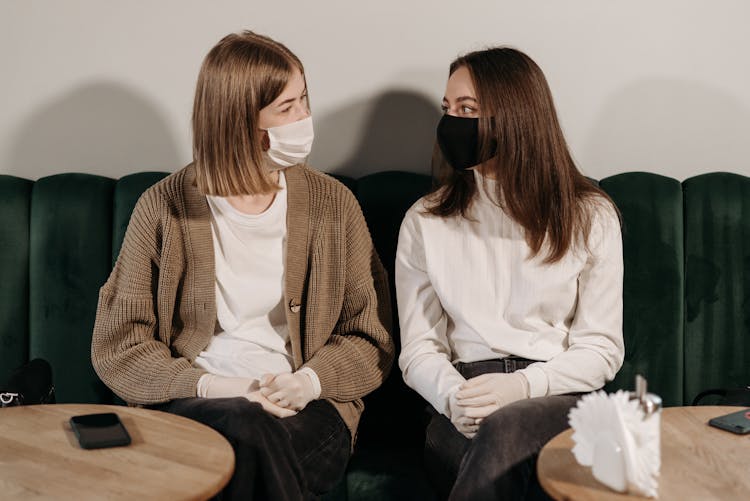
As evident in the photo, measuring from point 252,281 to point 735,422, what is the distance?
1003mm

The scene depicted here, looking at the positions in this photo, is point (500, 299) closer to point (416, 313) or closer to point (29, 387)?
point (416, 313)

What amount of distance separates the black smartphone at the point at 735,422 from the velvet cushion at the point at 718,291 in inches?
24.9

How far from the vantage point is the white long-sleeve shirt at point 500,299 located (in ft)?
6.04

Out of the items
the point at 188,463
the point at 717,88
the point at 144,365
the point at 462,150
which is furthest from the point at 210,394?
the point at 717,88

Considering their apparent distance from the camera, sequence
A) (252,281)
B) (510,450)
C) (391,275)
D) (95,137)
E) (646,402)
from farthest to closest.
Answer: (95,137) → (391,275) → (252,281) → (510,450) → (646,402)

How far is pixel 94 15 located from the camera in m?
2.39

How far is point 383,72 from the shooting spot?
2334mm

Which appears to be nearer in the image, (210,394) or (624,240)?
(210,394)

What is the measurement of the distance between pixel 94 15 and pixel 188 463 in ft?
4.88

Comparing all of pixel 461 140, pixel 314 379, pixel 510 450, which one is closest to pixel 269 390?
pixel 314 379

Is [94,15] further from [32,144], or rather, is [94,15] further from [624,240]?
[624,240]

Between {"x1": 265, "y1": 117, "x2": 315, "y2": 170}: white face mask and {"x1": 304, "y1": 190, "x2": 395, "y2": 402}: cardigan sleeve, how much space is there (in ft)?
0.59

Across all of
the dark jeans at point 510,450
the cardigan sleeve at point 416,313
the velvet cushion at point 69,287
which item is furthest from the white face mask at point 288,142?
the dark jeans at point 510,450

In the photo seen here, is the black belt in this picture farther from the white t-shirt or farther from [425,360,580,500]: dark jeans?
the white t-shirt
